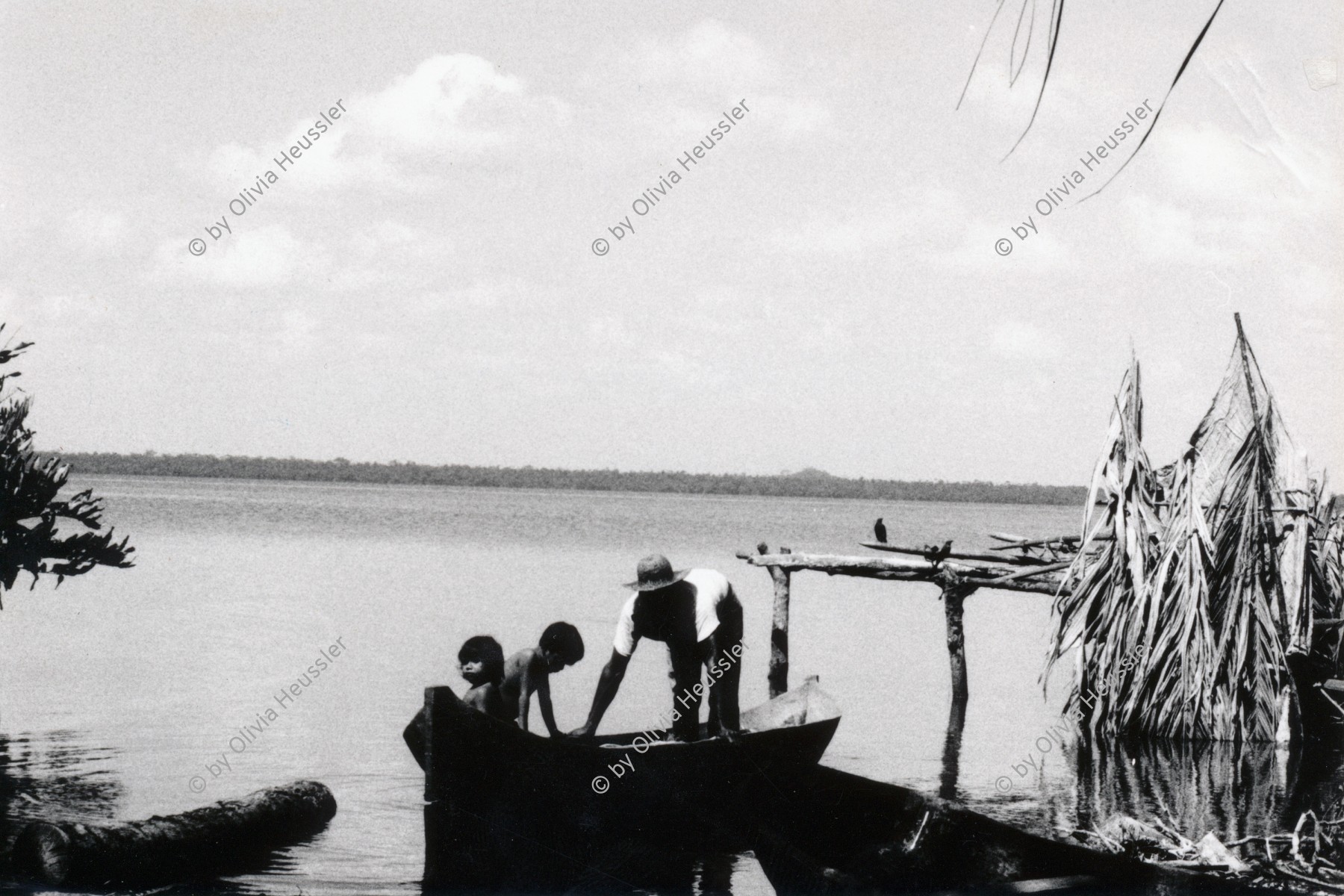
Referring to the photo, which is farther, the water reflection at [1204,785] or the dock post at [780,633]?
the dock post at [780,633]

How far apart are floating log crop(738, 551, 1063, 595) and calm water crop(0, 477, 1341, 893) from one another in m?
1.98

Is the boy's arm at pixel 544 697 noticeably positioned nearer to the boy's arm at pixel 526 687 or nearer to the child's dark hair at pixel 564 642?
the boy's arm at pixel 526 687

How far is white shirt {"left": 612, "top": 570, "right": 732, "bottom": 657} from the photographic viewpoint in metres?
10.1

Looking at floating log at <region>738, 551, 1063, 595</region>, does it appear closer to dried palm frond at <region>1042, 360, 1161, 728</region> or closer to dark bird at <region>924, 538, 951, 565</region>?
dark bird at <region>924, 538, 951, 565</region>

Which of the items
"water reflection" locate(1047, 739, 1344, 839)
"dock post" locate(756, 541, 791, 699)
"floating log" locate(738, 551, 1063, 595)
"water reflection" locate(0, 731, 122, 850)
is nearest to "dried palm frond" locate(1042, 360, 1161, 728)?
"water reflection" locate(1047, 739, 1344, 839)

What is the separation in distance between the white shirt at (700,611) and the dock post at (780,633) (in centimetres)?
791

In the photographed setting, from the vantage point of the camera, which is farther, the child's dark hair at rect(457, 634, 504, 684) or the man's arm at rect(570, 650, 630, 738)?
the child's dark hair at rect(457, 634, 504, 684)

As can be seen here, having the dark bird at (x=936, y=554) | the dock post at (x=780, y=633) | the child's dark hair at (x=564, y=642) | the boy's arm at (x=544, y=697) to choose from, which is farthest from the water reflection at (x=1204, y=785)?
the child's dark hair at (x=564, y=642)

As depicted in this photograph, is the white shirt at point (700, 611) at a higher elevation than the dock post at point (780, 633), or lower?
higher

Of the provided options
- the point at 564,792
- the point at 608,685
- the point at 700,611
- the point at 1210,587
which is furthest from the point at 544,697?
the point at 1210,587

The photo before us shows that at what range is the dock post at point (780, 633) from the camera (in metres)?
18.3

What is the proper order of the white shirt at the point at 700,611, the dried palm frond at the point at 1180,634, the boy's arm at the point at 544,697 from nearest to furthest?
the white shirt at the point at 700,611 < the boy's arm at the point at 544,697 < the dried palm frond at the point at 1180,634

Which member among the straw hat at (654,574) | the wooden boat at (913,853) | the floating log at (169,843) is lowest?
the floating log at (169,843)

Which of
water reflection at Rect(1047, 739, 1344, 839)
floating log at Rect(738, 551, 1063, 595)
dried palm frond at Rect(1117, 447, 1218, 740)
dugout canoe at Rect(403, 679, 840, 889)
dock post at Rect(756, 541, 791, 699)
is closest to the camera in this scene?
dugout canoe at Rect(403, 679, 840, 889)
